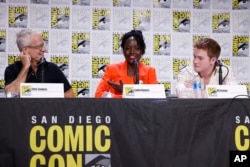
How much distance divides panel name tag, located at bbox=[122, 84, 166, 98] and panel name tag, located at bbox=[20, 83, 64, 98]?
1.26 ft

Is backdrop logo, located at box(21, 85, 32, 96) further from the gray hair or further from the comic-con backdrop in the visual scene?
the comic-con backdrop

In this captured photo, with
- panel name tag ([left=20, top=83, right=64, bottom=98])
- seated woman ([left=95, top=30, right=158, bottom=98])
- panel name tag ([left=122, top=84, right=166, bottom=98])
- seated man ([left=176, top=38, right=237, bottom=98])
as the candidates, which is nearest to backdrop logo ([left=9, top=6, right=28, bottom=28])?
seated woman ([left=95, top=30, right=158, bottom=98])

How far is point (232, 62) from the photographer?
17.4 feet

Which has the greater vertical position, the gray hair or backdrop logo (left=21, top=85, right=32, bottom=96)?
the gray hair

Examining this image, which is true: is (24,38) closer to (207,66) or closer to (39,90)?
(39,90)

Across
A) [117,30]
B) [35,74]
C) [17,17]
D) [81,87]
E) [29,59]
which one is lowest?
[81,87]

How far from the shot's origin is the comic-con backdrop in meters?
5.05

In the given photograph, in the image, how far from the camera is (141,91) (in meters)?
2.95

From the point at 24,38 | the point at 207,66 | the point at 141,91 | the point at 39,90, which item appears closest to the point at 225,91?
the point at 141,91

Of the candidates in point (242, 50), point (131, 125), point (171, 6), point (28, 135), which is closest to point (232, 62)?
point (242, 50)

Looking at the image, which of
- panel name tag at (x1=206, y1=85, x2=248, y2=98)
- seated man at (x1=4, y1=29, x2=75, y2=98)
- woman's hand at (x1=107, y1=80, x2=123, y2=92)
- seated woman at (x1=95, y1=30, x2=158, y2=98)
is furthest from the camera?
seated woman at (x1=95, y1=30, x2=158, y2=98)

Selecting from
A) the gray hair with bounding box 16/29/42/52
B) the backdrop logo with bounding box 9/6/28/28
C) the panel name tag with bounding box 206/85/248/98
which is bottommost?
the panel name tag with bounding box 206/85/248/98

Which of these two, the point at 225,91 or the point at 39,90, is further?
the point at 225,91

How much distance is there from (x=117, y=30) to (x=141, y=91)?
2286 mm
